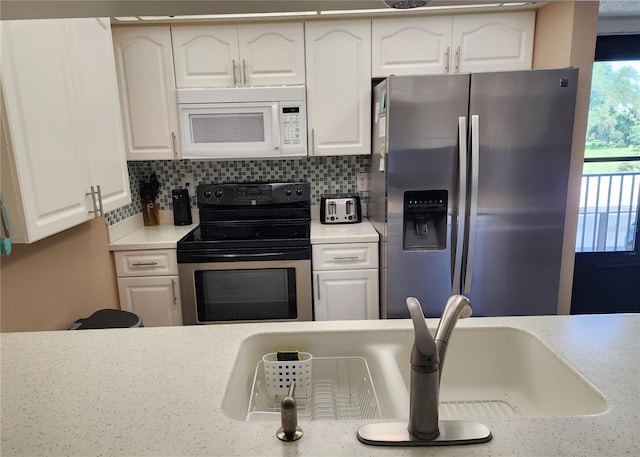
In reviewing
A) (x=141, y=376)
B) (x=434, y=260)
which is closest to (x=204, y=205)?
(x=434, y=260)

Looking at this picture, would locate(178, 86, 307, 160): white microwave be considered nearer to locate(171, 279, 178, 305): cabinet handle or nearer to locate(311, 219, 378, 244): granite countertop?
locate(311, 219, 378, 244): granite countertop

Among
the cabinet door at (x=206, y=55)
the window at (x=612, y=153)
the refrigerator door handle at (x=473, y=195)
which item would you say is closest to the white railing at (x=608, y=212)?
the window at (x=612, y=153)

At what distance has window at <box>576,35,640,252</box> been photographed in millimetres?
2742

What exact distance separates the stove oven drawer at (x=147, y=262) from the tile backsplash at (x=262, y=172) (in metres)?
0.69

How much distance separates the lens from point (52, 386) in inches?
35.1

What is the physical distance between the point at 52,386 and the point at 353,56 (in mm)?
2284

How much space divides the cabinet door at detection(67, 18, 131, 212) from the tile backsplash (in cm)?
104

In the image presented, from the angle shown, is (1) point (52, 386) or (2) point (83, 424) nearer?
(2) point (83, 424)

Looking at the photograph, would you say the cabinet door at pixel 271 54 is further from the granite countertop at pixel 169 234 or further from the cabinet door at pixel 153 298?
the cabinet door at pixel 153 298

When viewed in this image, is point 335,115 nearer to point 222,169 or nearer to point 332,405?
point 222,169

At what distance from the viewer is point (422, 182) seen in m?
2.18

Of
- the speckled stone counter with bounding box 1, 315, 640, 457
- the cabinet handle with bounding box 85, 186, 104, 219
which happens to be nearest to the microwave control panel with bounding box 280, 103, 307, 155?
the cabinet handle with bounding box 85, 186, 104, 219

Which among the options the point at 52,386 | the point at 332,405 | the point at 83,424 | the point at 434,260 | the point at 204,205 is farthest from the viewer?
the point at 204,205

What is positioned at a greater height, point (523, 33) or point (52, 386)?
point (523, 33)
